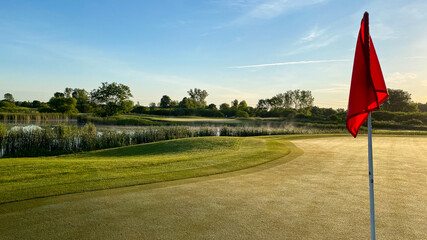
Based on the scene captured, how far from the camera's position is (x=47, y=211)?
3750 mm

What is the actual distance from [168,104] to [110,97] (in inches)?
1528

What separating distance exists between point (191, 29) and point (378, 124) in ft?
115

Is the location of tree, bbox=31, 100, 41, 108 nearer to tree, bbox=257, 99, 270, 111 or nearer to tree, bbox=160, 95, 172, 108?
tree, bbox=160, 95, 172, 108

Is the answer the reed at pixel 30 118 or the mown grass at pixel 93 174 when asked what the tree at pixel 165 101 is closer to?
the reed at pixel 30 118

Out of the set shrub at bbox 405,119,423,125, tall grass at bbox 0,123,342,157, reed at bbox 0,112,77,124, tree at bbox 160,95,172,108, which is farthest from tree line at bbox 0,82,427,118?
tall grass at bbox 0,123,342,157

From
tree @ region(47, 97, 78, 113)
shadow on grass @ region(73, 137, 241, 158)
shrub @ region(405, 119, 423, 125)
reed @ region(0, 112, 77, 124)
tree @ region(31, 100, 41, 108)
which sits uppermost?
tree @ region(31, 100, 41, 108)

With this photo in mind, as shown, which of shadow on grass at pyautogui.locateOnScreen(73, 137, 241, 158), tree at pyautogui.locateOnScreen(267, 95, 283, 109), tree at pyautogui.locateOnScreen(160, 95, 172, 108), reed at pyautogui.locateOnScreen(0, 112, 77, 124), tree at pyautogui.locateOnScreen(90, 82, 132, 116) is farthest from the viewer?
→ tree at pyautogui.locateOnScreen(160, 95, 172, 108)

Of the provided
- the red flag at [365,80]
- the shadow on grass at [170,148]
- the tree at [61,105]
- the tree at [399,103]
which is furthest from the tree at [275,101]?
the red flag at [365,80]

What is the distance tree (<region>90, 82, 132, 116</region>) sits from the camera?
44906mm

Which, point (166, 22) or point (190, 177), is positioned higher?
point (166, 22)

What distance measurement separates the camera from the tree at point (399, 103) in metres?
62.9

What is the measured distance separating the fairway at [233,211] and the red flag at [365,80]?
64.8 inches

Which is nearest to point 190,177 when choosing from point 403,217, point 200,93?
point 403,217

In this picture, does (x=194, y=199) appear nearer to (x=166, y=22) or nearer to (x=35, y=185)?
(x=35, y=185)
